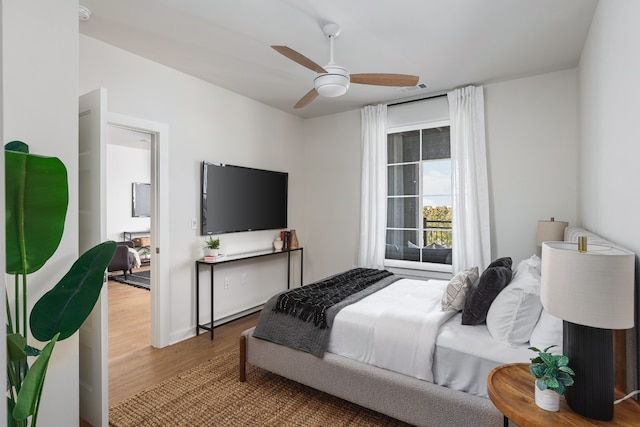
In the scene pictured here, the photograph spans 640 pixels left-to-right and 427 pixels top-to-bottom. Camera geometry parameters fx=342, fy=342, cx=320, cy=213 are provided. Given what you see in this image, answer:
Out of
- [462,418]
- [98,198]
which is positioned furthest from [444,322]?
[98,198]

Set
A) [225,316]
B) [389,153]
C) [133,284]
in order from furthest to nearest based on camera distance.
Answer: [133,284], [389,153], [225,316]

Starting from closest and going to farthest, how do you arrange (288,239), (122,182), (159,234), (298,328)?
(298,328), (159,234), (288,239), (122,182)

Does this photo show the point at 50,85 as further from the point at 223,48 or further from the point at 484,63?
the point at 484,63

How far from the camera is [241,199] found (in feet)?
13.5

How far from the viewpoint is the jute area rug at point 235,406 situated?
2.15 m

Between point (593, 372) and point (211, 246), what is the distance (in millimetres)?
3271

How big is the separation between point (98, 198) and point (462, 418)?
2367 mm

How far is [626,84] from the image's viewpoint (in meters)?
1.63

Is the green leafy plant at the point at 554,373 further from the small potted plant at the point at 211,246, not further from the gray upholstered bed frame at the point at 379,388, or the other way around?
the small potted plant at the point at 211,246

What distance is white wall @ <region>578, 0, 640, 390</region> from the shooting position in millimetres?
1481

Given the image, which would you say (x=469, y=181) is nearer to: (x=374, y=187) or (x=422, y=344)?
(x=374, y=187)

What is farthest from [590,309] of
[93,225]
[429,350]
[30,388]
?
[93,225]

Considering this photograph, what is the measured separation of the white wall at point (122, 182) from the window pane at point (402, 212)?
238 inches

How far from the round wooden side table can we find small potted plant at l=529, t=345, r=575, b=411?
30 millimetres
